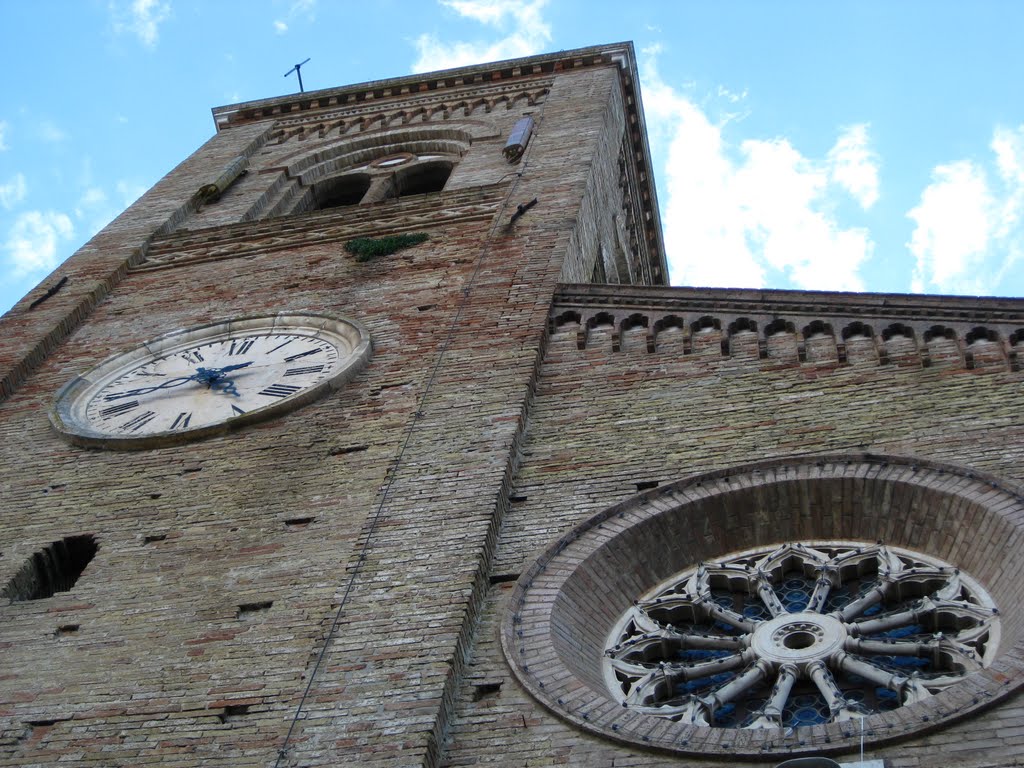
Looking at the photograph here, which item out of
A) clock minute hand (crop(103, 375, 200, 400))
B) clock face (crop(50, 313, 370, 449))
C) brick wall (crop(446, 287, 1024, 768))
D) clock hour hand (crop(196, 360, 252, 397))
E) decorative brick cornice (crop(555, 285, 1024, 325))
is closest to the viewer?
brick wall (crop(446, 287, 1024, 768))

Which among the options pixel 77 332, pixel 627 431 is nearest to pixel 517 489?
pixel 627 431

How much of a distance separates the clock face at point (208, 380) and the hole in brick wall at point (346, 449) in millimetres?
1084

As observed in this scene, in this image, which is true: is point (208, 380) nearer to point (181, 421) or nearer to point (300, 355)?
point (181, 421)

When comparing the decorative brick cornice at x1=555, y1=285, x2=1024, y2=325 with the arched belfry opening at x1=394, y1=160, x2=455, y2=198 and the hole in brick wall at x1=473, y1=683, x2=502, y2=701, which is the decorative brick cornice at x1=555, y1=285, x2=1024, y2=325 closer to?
the hole in brick wall at x1=473, y1=683, x2=502, y2=701

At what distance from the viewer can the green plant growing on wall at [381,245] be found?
1535 centimetres

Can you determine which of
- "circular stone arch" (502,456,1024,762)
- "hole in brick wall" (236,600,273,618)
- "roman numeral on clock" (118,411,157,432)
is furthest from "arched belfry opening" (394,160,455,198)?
"hole in brick wall" (236,600,273,618)

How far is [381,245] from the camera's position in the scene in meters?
15.5

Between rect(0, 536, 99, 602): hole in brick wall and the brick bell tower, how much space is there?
19 mm

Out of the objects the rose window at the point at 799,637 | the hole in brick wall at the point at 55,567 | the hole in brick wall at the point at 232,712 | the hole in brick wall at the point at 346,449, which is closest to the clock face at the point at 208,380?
the hole in brick wall at the point at 346,449

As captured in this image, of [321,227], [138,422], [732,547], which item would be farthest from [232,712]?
[321,227]

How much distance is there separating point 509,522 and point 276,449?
2440 millimetres

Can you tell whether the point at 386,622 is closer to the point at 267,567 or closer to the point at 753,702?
the point at 267,567

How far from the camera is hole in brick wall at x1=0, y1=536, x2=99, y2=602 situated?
33.8ft

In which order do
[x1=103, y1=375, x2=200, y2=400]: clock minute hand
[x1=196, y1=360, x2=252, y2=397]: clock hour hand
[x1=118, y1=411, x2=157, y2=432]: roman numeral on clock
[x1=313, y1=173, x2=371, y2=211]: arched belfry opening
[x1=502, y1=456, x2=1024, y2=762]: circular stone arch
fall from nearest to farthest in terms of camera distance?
[x1=502, y1=456, x2=1024, y2=762]: circular stone arch
[x1=118, y1=411, x2=157, y2=432]: roman numeral on clock
[x1=196, y1=360, x2=252, y2=397]: clock hour hand
[x1=103, y1=375, x2=200, y2=400]: clock minute hand
[x1=313, y1=173, x2=371, y2=211]: arched belfry opening
